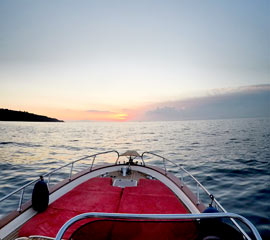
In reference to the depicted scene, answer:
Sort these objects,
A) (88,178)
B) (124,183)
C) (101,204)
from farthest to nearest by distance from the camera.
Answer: (88,178)
(124,183)
(101,204)

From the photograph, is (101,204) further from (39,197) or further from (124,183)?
(124,183)

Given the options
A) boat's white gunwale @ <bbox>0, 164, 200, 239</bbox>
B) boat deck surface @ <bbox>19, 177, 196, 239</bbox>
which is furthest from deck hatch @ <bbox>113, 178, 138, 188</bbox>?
boat's white gunwale @ <bbox>0, 164, 200, 239</bbox>

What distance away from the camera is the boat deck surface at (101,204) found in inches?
137

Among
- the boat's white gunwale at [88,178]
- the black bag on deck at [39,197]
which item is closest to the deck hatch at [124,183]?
the boat's white gunwale at [88,178]

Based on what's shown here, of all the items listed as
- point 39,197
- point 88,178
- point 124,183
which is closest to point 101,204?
point 39,197

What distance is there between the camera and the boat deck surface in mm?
3468

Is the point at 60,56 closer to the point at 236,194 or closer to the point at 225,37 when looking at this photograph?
the point at 225,37

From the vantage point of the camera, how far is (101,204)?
446 cm

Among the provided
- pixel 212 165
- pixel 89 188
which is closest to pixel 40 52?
pixel 89 188

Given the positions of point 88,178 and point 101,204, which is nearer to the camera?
point 101,204

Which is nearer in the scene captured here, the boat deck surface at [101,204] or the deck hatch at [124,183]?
the boat deck surface at [101,204]

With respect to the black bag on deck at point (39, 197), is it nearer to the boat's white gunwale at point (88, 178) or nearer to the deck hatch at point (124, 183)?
the boat's white gunwale at point (88, 178)

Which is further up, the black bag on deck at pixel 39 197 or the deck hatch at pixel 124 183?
the black bag on deck at pixel 39 197

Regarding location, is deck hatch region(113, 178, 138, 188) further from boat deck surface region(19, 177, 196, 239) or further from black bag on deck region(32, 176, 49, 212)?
black bag on deck region(32, 176, 49, 212)
